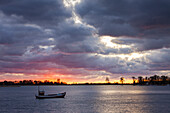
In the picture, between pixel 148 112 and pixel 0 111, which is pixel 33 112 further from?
pixel 148 112

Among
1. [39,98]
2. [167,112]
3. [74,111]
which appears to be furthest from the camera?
[39,98]

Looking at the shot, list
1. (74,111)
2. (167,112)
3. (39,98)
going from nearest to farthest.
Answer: (167,112) → (74,111) → (39,98)

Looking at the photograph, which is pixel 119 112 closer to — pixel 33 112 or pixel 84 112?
pixel 84 112

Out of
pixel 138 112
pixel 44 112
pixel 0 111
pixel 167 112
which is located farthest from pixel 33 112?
pixel 167 112

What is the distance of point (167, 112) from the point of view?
3361 inches

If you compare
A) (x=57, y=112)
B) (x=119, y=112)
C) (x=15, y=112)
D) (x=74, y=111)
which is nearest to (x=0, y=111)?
(x=15, y=112)

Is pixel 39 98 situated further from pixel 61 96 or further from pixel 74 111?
pixel 74 111

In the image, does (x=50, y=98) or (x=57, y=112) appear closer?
(x=57, y=112)

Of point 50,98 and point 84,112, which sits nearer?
point 84,112

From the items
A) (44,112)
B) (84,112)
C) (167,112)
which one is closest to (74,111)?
(84,112)

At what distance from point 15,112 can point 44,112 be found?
→ 1110cm

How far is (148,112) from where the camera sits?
87438mm

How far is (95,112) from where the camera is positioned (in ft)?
289

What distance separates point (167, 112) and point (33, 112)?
4852 cm
